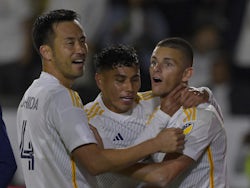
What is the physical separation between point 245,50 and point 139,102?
433 cm

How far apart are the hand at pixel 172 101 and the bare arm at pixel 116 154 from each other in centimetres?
35

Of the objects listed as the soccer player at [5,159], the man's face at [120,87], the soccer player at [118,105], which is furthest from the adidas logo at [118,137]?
the soccer player at [5,159]

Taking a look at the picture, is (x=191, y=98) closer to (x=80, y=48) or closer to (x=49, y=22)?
(x=80, y=48)

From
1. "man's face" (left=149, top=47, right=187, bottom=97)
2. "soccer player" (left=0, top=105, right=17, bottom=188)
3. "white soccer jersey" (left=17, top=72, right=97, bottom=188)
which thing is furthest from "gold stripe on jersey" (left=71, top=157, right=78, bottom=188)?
"man's face" (left=149, top=47, right=187, bottom=97)

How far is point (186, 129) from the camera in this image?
177 inches

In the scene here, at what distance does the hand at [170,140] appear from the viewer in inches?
167

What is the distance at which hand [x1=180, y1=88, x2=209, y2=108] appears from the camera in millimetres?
4574

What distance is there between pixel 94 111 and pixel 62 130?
0.64 meters

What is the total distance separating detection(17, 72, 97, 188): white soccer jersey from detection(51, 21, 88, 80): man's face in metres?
0.09

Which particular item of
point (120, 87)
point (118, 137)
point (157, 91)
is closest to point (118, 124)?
point (118, 137)

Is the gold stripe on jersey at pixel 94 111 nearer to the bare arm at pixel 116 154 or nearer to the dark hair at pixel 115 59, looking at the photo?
the dark hair at pixel 115 59

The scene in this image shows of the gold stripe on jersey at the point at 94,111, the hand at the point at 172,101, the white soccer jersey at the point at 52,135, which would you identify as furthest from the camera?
the gold stripe on jersey at the point at 94,111

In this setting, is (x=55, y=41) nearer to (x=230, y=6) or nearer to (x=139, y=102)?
(x=139, y=102)

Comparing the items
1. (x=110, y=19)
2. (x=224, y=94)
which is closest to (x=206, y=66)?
(x=224, y=94)
